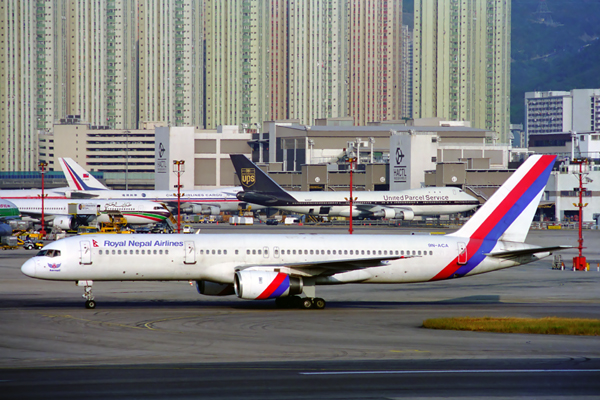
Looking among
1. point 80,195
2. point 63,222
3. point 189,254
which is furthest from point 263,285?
point 80,195

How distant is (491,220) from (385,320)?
9674mm

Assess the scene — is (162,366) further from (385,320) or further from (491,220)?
(491,220)

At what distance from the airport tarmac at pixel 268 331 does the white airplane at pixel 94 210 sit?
54.9 meters

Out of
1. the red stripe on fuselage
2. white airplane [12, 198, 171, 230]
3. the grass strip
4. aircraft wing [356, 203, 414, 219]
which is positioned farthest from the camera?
aircraft wing [356, 203, 414, 219]

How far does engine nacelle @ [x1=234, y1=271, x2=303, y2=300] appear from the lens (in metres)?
33.3

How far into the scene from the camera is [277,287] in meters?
33.9

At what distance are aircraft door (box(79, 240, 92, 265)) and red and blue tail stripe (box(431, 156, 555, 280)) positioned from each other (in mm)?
17370

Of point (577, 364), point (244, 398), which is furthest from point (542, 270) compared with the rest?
point (244, 398)

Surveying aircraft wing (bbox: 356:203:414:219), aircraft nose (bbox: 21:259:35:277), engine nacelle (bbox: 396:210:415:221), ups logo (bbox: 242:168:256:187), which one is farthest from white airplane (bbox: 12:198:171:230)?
aircraft nose (bbox: 21:259:35:277)

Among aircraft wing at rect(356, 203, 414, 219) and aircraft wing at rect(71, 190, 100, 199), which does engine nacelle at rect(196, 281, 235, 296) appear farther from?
aircraft wing at rect(71, 190, 100, 199)

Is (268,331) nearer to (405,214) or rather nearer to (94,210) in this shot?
(94,210)

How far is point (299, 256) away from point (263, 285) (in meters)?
3.23

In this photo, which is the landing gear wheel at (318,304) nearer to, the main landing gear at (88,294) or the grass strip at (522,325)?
the grass strip at (522,325)

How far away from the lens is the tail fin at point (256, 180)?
118125 mm
